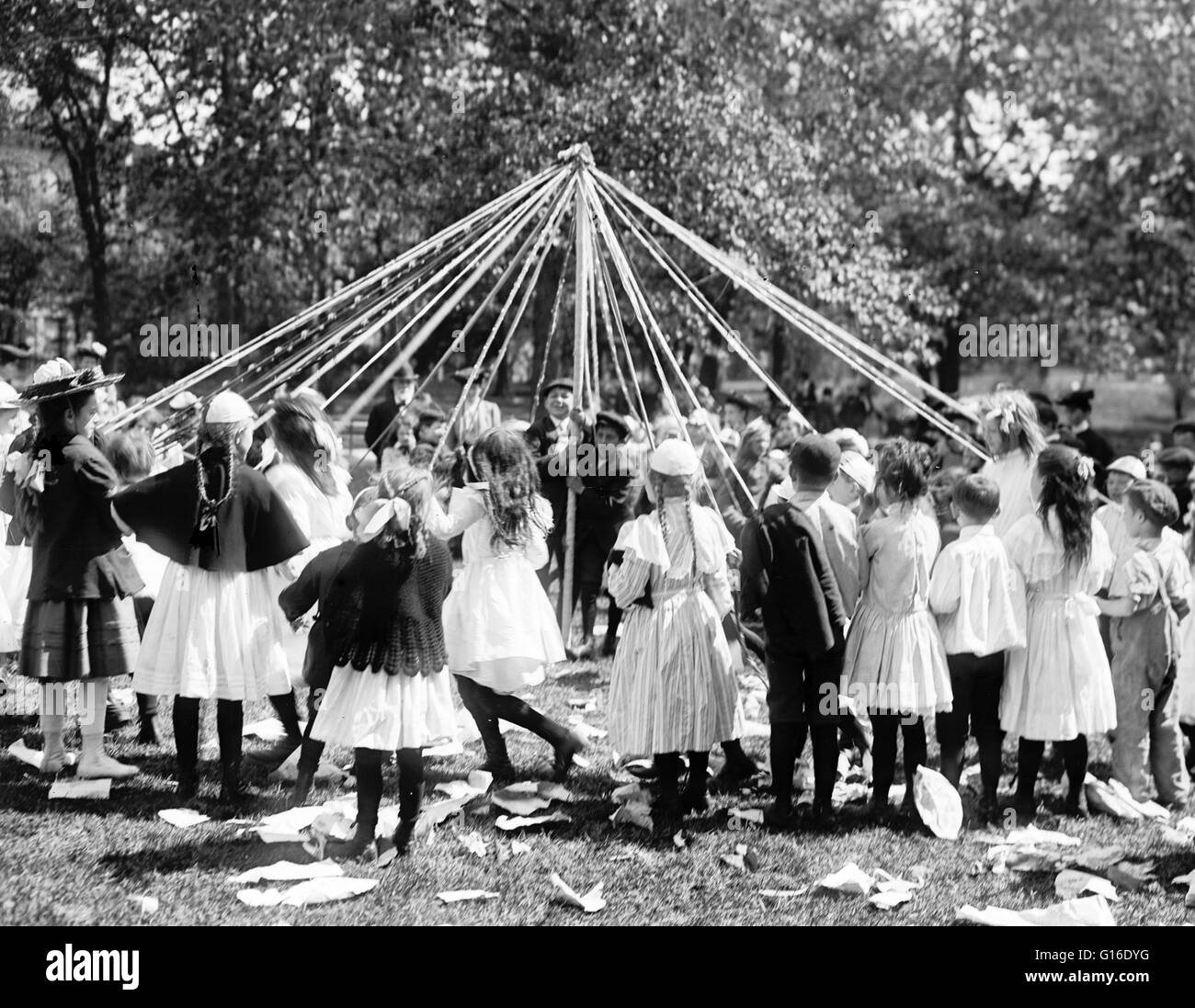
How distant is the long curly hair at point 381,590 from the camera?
13.5 ft

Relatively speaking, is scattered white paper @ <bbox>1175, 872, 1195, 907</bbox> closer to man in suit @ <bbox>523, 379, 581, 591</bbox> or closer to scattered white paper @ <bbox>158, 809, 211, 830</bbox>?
scattered white paper @ <bbox>158, 809, 211, 830</bbox>

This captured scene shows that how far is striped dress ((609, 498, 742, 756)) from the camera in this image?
4.64 metres

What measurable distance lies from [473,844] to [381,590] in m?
0.99

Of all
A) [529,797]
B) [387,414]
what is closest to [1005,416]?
[529,797]

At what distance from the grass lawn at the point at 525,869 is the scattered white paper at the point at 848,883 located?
51 millimetres

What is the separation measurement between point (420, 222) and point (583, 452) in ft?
19.6

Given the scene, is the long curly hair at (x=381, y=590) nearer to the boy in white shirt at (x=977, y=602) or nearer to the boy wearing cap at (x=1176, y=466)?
the boy in white shirt at (x=977, y=602)

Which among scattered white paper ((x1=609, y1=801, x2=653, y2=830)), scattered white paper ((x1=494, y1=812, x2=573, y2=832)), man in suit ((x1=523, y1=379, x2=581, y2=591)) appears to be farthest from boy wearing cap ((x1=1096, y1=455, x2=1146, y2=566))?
man in suit ((x1=523, y1=379, x2=581, y2=591))

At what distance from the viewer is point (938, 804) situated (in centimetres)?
473

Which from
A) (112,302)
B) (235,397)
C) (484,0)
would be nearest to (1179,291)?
(484,0)

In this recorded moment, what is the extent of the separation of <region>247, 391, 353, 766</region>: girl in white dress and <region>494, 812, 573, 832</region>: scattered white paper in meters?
0.94

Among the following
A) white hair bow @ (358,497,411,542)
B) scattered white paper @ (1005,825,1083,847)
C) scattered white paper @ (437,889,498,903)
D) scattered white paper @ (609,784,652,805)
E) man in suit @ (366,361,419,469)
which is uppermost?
man in suit @ (366,361,419,469)

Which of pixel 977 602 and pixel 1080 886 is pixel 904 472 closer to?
pixel 977 602
